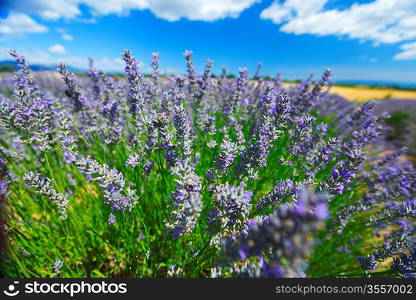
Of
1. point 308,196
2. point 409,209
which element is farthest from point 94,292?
point 409,209

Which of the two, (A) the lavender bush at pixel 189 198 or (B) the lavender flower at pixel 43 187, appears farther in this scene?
(B) the lavender flower at pixel 43 187

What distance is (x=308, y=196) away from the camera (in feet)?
2.50

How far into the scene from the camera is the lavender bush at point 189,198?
1153 mm

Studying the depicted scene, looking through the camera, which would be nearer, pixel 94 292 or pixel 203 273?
pixel 94 292

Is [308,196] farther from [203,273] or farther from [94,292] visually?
[203,273]

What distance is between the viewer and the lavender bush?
1.15 meters

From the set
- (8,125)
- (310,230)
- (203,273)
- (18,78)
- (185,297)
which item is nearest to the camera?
(310,230)

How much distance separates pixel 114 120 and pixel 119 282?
1563mm

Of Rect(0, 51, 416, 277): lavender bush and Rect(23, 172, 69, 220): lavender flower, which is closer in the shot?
Rect(0, 51, 416, 277): lavender bush

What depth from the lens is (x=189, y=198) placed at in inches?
48.1

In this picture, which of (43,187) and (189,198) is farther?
(43,187)

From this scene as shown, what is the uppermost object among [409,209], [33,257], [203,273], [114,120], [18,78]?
[18,78]

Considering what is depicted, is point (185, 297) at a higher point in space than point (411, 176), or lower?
lower

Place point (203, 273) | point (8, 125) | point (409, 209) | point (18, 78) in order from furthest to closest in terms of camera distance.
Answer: point (203, 273) → point (18, 78) → point (409, 209) → point (8, 125)
